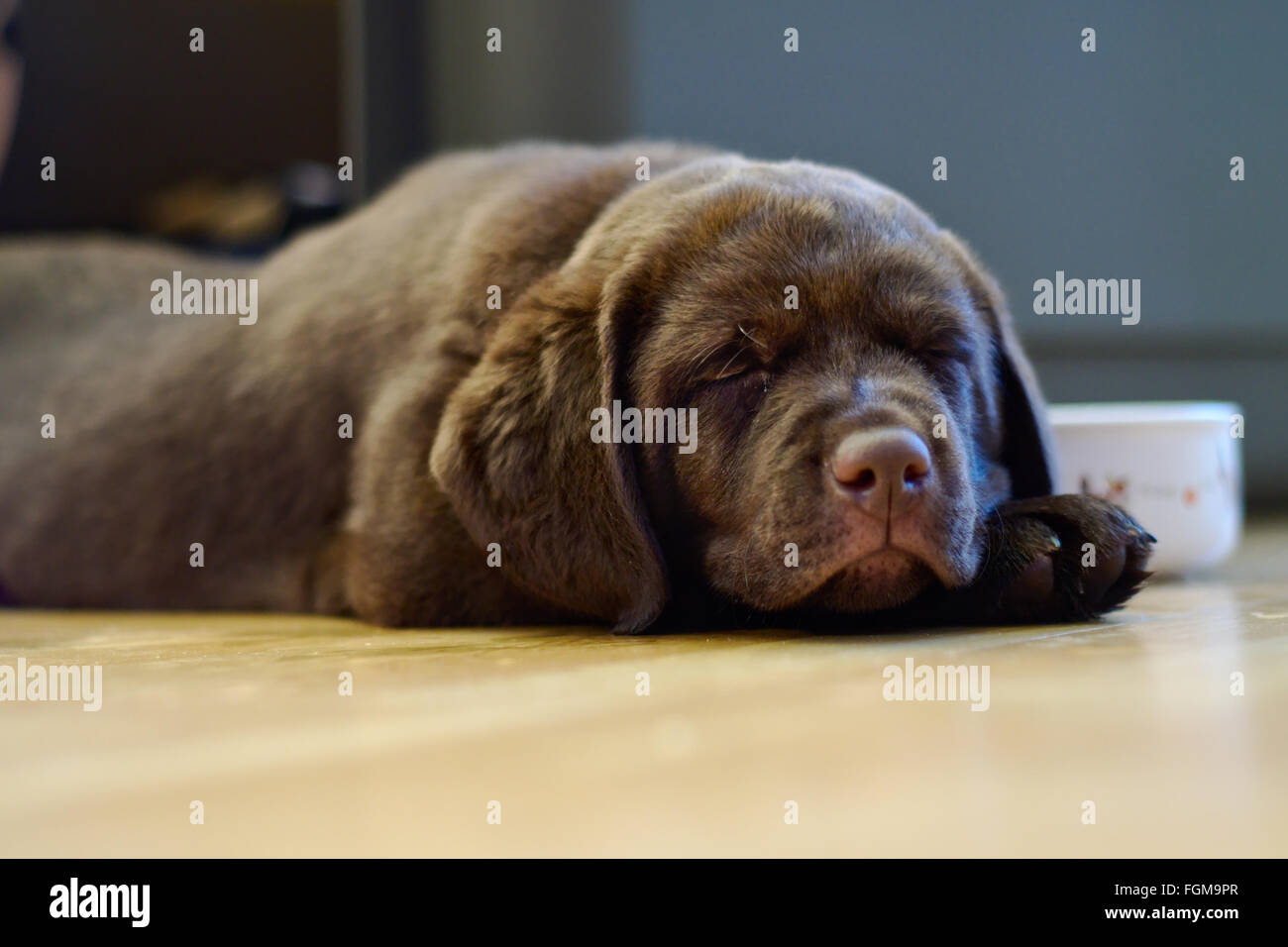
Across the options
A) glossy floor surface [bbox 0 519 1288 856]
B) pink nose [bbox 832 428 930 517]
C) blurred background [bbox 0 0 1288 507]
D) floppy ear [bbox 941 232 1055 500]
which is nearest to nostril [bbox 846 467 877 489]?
pink nose [bbox 832 428 930 517]

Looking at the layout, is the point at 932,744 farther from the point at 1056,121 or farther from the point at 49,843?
the point at 1056,121

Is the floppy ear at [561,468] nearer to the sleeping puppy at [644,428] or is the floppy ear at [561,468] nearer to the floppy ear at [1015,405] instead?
the sleeping puppy at [644,428]

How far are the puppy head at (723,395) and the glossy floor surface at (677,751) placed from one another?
18 cm

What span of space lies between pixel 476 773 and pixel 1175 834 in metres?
0.70

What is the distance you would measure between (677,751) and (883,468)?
0.80 metres

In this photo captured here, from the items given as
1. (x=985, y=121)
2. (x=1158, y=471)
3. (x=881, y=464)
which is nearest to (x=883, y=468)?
(x=881, y=464)

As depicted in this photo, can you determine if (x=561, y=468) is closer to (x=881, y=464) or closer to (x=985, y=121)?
(x=881, y=464)

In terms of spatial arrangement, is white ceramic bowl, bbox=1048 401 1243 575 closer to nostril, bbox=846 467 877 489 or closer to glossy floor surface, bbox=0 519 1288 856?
glossy floor surface, bbox=0 519 1288 856

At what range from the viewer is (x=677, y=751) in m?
1.53

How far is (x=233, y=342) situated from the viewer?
11.3ft

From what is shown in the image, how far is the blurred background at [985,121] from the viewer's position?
474cm

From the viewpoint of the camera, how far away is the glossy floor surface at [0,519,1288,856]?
125cm
